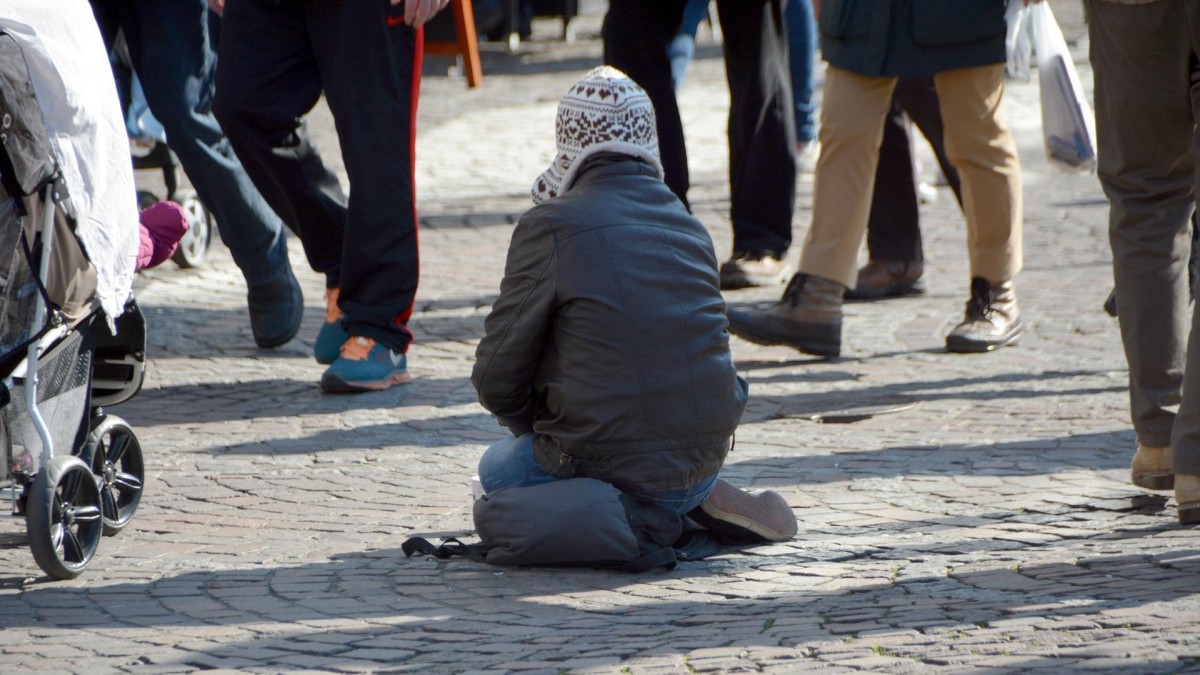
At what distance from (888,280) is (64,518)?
4602 millimetres

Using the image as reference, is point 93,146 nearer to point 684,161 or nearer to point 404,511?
point 404,511

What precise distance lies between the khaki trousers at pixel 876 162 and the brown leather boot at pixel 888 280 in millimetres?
1085

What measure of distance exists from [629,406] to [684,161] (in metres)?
3.25

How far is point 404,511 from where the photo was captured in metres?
4.80

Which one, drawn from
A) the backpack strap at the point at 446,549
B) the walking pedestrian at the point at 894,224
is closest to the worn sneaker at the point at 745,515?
the backpack strap at the point at 446,549

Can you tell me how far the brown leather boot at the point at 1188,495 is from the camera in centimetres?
421

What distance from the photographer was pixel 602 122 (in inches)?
169

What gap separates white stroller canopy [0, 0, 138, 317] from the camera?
13.6 ft

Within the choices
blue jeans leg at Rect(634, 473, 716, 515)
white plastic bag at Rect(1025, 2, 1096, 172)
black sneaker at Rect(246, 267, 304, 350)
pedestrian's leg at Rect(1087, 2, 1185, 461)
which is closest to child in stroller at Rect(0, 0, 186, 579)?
blue jeans leg at Rect(634, 473, 716, 515)

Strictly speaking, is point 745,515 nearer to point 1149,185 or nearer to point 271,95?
point 1149,185

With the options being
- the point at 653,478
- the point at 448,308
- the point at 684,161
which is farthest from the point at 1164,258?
the point at 448,308

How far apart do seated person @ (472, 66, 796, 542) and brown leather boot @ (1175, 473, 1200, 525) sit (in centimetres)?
99

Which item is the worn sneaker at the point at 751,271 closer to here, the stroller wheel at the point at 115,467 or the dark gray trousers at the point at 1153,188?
Answer: the dark gray trousers at the point at 1153,188

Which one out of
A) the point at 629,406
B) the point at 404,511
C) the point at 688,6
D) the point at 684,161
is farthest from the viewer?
the point at 688,6
